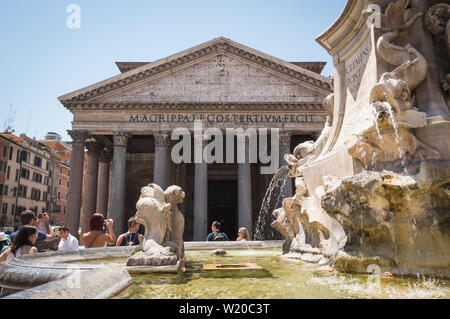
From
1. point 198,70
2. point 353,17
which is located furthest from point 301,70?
point 353,17

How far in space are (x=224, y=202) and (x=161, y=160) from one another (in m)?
8.86

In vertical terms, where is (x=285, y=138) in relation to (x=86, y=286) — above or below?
above

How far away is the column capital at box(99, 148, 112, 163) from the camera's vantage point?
23.6 meters

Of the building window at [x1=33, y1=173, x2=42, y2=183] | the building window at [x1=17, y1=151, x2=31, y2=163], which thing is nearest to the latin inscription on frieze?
the building window at [x1=17, y1=151, x2=31, y2=163]

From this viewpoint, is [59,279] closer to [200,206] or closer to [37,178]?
[200,206]

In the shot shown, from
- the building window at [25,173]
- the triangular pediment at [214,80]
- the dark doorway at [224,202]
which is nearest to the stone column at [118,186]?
the triangular pediment at [214,80]

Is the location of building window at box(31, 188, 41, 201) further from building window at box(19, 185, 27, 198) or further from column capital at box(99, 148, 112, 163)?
column capital at box(99, 148, 112, 163)

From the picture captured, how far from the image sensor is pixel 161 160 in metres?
18.6

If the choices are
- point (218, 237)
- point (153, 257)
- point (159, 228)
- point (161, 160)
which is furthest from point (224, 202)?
point (153, 257)

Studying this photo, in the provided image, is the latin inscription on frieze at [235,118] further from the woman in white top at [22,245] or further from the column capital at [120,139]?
Answer: the woman in white top at [22,245]

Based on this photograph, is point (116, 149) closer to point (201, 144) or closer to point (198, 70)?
point (201, 144)

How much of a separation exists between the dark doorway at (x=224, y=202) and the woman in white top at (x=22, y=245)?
2237 cm

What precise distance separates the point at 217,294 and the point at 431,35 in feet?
11.0

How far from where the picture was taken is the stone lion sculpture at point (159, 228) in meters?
2.94
